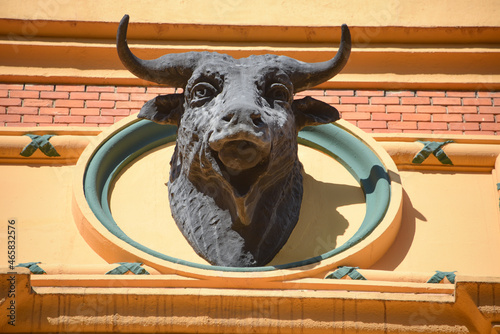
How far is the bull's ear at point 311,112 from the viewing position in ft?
21.5

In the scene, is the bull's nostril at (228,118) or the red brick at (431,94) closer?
the bull's nostril at (228,118)

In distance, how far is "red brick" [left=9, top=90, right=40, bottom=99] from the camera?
791 cm

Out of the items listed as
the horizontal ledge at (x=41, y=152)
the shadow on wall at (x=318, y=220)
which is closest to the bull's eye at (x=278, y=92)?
the shadow on wall at (x=318, y=220)

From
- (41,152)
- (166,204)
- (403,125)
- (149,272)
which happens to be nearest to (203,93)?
(166,204)

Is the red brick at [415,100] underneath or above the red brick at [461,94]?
underneath

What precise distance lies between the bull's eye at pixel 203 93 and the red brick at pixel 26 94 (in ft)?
7.01

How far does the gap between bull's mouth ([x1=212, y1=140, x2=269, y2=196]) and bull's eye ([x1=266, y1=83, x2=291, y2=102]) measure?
508 millimetres

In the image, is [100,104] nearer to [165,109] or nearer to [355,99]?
[165,109]

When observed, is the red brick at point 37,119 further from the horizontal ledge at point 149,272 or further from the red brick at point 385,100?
the red brick at point 385,100

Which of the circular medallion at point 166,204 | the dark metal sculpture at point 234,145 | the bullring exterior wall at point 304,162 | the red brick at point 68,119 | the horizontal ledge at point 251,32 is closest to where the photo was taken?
the bullring exterior wall at point 304,162

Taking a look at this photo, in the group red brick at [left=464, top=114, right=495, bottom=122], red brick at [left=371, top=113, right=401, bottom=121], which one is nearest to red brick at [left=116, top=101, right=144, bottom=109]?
red brick at [left=371, top=113, right=401, bottom=121]

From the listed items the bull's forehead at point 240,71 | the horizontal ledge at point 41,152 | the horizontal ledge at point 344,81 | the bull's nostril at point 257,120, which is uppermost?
the horizontal ledge at point 344,81

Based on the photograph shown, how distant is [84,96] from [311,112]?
2.15 m

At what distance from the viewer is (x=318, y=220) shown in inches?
260
